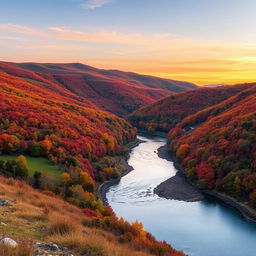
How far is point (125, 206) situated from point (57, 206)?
32.7 meters

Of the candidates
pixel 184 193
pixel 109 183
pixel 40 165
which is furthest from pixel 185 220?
pixel 40 165

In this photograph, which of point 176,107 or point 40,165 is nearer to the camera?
point 40,165

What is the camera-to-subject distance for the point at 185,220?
46438 mm

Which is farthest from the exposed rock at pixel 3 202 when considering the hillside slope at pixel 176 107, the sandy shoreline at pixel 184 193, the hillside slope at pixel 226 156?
the hillside slope at pixel 176 107

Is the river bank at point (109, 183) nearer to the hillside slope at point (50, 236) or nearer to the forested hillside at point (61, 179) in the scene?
the forested hillside at point (61, 179)

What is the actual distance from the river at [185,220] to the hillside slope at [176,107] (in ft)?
259

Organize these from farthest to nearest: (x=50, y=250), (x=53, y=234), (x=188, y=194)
→ (x=188, y=194) → (x=53, y=234) → (x=50, y=250)

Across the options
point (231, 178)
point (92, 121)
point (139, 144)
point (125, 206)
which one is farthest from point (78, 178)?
point (139, 144)

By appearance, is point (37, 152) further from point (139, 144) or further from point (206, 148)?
point (139, 144)

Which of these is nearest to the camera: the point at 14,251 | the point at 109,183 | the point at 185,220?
the point at 14,251

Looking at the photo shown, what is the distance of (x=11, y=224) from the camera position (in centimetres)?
1208

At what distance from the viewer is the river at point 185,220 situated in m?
38.3

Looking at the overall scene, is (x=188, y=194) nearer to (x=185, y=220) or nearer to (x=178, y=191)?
(x=178, y=191)

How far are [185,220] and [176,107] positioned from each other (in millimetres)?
112704
